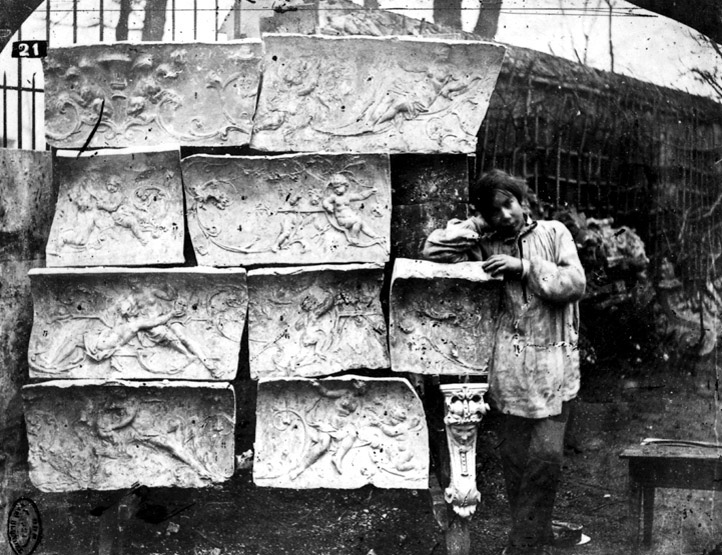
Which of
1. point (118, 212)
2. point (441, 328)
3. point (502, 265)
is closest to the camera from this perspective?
point (502, 265)

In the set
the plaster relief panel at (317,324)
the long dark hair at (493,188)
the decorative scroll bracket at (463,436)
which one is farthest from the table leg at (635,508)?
the long dark hair at (493,188)

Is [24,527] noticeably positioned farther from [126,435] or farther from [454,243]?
[454,243]

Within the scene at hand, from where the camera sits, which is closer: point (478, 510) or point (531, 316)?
point (531, 316)

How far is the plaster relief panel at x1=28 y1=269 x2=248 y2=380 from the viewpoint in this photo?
4094 millimetres

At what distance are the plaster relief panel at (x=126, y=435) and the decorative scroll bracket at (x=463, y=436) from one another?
933 mm

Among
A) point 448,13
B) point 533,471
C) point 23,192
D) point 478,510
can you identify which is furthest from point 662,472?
point 23,192

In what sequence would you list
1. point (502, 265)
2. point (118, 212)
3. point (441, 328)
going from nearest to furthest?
1. point (502, 265)
2. point (441, 328)
3. point (118, 212)

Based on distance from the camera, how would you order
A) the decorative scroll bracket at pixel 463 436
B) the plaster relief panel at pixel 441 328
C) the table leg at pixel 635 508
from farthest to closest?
the table leg at pixel 635 508 < the plaster relief panel at pixel 441 328 < the decorative scroll bracket at pixel 463 436

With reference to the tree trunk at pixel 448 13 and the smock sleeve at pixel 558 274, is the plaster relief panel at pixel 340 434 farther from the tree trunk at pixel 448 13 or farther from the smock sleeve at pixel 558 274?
the tree trunk at pixel 448 13

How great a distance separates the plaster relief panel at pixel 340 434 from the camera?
4059mm

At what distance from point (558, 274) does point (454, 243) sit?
1.44 ft

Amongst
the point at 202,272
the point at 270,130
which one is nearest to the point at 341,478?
the point at 202,272

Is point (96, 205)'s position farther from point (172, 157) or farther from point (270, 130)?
point (270, 130)

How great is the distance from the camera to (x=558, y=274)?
3893 mm
